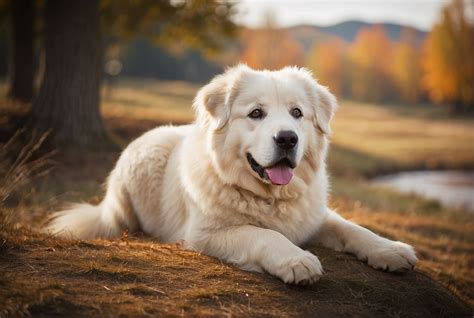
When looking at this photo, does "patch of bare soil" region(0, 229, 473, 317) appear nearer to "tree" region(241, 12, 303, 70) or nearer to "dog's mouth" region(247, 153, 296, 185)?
"dog's mouth" region(247, 153, 296, 185)

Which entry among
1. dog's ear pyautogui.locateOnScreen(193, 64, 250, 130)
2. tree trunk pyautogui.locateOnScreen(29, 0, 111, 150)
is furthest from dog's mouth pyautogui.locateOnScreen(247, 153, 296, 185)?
tree trunk pyautogui.locateOnScreen(29, 0, 111, 150)

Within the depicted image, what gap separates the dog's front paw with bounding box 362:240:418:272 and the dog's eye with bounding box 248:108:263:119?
4.82 feet

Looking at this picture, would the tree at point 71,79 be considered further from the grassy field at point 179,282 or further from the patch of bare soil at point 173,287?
the patch of bare soil at point 173,287

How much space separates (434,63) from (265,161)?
39171 millimetres

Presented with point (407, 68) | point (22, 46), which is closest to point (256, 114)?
point (22, 46)

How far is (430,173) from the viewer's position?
59.0 feet

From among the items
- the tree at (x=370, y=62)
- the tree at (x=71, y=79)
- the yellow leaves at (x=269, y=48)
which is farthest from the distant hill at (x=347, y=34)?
the tree at (x=71, y=79)

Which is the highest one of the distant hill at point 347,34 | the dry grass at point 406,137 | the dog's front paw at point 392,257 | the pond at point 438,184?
the distant hill at point 347,34

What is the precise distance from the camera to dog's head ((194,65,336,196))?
3789 millimetres

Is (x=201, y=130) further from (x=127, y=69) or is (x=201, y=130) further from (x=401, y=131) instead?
(x=127, y=69)

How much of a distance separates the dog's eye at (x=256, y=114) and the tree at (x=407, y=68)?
145ft

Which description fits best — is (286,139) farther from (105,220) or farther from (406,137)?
(406,137)

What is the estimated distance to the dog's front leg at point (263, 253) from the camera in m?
3.34

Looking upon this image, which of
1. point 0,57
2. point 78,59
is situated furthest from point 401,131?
point 0,57
